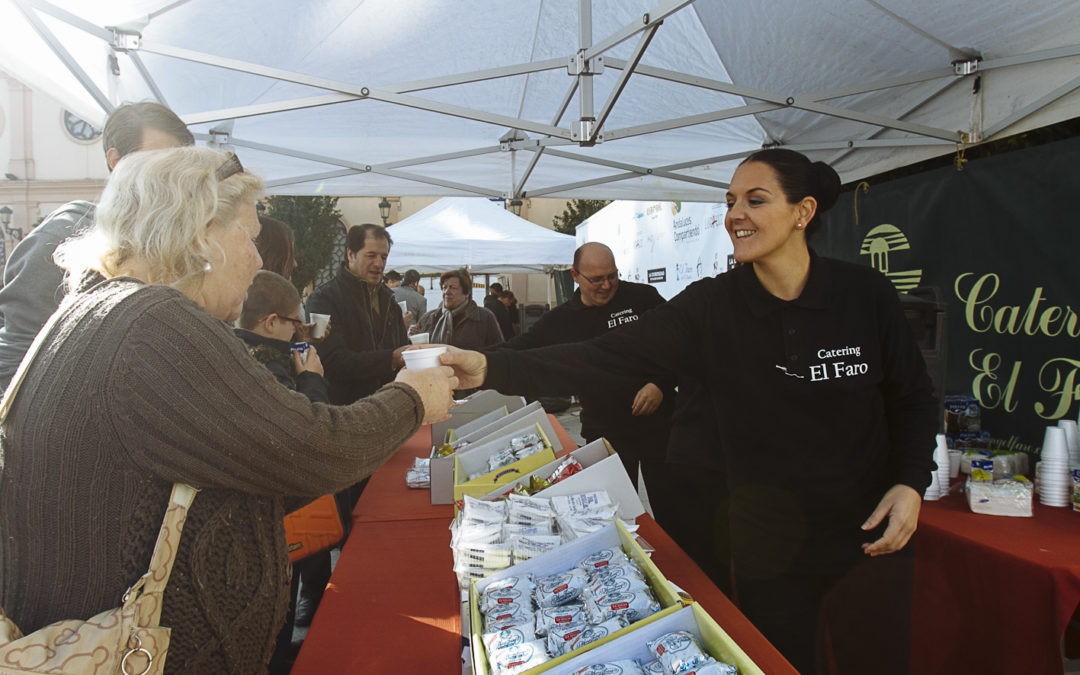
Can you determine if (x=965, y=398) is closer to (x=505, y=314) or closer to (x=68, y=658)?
(x=68, y=658)

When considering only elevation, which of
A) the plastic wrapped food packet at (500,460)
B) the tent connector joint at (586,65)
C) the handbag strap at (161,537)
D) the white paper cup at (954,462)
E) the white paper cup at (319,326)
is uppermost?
the tent connector joint at (586,65)

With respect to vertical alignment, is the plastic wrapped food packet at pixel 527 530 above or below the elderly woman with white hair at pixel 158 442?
below

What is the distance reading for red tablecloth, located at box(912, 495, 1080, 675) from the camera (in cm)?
202

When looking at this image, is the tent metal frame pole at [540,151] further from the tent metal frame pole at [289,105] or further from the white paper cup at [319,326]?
the white paper cup at [319,326]

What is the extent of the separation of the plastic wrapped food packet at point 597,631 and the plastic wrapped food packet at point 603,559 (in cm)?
22

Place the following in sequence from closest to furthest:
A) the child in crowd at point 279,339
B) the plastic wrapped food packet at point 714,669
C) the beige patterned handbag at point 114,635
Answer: the beige patterned handbag at point 114,635, the plastic wrapped food packet at point 714,669, the child in crowd at point 279,339

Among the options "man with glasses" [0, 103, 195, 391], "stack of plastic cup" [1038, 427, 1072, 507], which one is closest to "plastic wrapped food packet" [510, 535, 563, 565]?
"man with glasses" [0, 103, 195, 391]

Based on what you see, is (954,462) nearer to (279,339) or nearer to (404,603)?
(404,603)

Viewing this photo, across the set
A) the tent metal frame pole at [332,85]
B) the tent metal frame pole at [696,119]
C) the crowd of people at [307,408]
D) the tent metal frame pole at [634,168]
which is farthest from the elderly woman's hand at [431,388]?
the tent metal frame pole at [634,168]

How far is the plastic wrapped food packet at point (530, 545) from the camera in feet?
5.23

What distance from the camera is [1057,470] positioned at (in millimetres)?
2578

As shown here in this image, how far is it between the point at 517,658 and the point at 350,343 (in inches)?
114

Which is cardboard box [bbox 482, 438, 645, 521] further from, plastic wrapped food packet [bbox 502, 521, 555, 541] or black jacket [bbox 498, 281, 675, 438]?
black jacket [bbox 498, 281, 675, 438]

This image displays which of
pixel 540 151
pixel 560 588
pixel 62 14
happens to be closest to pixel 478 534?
pixel 560 588
